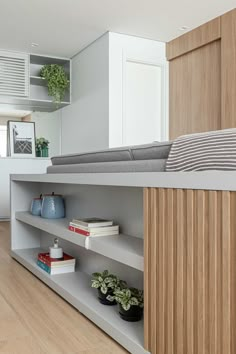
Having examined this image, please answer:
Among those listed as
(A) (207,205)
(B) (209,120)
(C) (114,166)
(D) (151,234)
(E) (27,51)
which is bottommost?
(D) (151,234)

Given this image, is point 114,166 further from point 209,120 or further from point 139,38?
point 139,38

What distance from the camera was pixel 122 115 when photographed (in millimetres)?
4016

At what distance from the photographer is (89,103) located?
4.33m

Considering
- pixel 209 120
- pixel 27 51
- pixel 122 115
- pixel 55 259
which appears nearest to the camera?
pixel 55 259

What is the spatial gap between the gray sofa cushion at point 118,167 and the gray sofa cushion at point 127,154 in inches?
1.1

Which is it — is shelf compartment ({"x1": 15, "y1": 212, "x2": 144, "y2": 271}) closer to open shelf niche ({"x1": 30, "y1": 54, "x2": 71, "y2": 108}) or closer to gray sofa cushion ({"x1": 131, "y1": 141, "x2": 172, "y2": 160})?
gray sofa cushion ({"x1": 131, "y1": 141, "x2": 172, "y2": 160})

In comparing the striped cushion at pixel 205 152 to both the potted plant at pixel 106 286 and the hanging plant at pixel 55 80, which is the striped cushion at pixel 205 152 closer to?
the potted plant at pixel 106 286

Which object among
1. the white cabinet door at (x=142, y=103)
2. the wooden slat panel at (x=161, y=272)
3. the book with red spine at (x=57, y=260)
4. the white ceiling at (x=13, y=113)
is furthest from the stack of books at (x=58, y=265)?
the white ceiling at (x=13, y=113)

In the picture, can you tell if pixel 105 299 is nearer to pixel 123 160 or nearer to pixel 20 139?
pixel 123 160

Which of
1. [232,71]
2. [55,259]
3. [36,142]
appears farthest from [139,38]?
[55,259]

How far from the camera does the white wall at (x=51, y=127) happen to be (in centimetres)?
502

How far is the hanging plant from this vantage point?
181 inches

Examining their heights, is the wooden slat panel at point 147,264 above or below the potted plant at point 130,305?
above

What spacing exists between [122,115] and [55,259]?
229 cm
